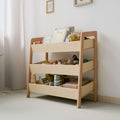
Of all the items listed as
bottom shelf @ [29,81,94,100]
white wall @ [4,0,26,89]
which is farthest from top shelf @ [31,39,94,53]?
white wall @ [4,0,26,89]

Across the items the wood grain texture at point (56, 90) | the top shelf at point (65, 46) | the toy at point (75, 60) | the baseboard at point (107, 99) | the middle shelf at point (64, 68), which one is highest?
the top shelf at point (65, 46)

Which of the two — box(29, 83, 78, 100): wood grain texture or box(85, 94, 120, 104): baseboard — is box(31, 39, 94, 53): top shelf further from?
box(85, 94, 120, 104): baseboard

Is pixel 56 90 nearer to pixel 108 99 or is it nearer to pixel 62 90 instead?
pixel 62 90

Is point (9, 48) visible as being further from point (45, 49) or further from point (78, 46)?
point (78, 46)

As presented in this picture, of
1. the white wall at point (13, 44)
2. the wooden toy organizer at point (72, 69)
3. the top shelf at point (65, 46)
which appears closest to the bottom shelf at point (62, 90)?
the wooden toy organizer at point (72, 69)

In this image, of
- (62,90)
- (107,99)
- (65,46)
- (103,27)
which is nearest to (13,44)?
(65,46)

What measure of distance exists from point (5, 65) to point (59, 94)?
115cm

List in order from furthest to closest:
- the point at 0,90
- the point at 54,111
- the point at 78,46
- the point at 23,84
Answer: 1. the point at 23,84
2. the point at 0,90
3. the point at 78,46
4. the point at 54,111

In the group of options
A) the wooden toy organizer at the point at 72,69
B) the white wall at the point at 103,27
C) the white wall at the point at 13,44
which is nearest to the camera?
the wooden toy organizer at the point at 72,69

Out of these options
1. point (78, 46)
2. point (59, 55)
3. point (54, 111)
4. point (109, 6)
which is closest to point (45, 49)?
point (59, 55)

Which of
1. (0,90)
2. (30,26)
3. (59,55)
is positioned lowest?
(0,90)

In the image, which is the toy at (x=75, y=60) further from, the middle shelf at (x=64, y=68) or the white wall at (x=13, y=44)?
the white wall at (x=13, y=44)

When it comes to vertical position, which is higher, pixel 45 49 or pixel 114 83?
pixel 45 49

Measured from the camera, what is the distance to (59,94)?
6.17 ft
